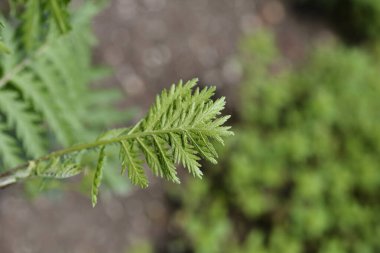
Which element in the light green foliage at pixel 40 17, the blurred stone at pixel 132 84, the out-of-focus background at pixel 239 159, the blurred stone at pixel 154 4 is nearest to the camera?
the light green foliage at pixel 40 17

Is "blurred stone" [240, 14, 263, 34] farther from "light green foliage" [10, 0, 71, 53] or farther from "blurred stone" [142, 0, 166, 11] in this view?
"light green foliage" [10, 0, 71, 53]

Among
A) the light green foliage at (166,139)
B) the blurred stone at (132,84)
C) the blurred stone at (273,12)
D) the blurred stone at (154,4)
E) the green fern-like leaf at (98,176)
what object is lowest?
the green fern-like leaf at (98,176)

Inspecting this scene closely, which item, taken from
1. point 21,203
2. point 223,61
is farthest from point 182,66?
point 21,203

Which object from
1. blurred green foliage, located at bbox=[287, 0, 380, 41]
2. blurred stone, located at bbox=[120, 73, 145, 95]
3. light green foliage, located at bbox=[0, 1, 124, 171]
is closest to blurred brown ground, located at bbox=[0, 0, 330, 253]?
blurred stone, located at bbox=[120, 73, 145, 95]

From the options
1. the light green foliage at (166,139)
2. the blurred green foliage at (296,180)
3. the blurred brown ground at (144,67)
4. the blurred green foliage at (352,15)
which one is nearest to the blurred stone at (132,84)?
the blurred brown ground at (144,67)

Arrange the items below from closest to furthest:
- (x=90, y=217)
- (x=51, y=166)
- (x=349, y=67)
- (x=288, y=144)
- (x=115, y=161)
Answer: (x=51, y=166), (x=115, y=161), (x=90, y=217), (x=288, y=144), (x=349, y=67)

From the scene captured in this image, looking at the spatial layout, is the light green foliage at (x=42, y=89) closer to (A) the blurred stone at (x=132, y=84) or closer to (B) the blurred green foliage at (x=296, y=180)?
(B) the blurred green foliage at (x=296, y=180)

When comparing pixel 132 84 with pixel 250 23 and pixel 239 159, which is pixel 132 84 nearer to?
pixel 239 159

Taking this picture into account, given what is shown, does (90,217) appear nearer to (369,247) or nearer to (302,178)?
(302,178)

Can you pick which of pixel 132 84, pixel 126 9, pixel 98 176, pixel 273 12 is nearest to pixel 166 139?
pixel 98 176
